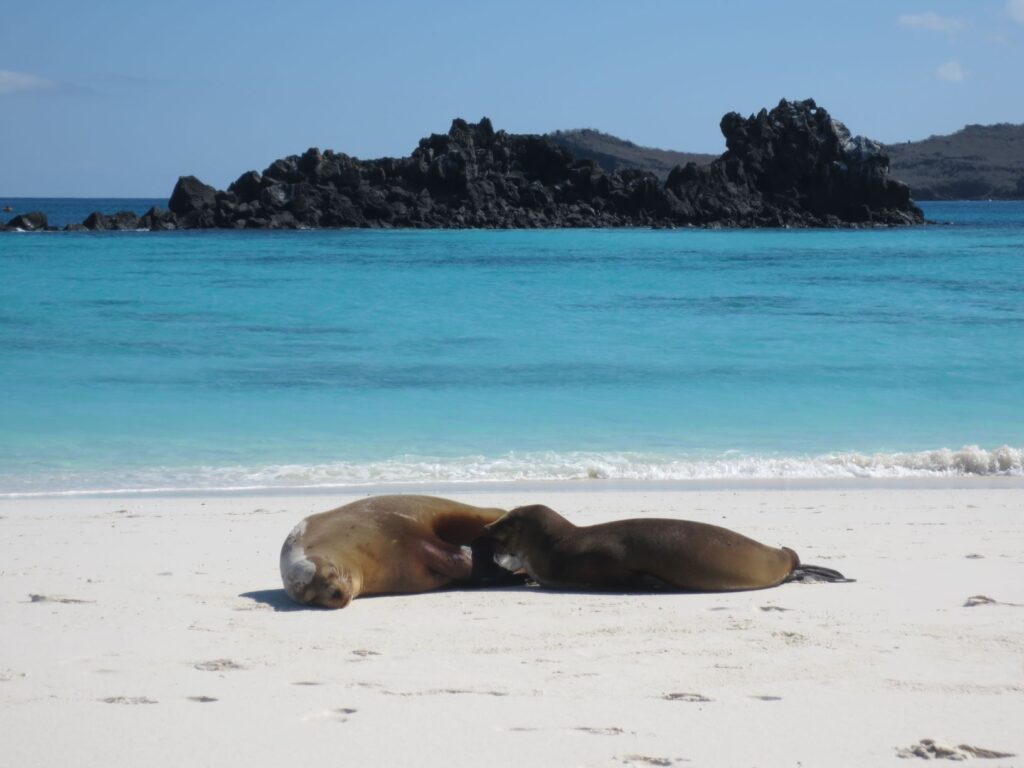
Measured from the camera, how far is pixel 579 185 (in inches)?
3260

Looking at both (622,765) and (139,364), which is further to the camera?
(139,364)

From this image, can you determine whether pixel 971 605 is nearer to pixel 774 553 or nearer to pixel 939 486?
pixel 774 553

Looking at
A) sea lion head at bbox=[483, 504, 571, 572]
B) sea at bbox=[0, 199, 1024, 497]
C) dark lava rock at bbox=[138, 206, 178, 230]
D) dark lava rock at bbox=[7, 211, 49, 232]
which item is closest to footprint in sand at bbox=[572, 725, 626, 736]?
sea lion head at bbox=[483, 504, 571, 572]

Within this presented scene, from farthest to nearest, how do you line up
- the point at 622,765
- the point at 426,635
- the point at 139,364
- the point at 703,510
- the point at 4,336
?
1. the point at 4,336
2. the point at 139,364
3. the point at 703,510
4. the point at 426,635
5. the point at 622,765

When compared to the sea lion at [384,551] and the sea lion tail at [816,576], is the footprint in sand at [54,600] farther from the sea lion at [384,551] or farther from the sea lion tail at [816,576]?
the sea lion tail at [816,576]

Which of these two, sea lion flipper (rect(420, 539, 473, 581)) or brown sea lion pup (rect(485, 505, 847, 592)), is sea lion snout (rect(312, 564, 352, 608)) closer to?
sea lion flipper (rect(420, 539, 473, 581))

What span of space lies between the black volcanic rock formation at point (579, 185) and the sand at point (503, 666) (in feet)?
222

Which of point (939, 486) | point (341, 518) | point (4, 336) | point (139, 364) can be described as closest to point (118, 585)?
point (341, 518)

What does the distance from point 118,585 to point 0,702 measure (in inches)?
74.4

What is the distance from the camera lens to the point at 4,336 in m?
21.0

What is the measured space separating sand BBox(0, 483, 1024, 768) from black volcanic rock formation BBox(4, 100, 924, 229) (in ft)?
222

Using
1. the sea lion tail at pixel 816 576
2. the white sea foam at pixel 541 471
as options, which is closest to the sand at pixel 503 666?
the sea lion tail at pixel 816 576

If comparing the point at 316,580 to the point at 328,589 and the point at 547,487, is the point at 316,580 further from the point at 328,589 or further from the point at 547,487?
the point at 547,487

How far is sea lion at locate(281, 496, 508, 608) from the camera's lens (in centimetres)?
544
